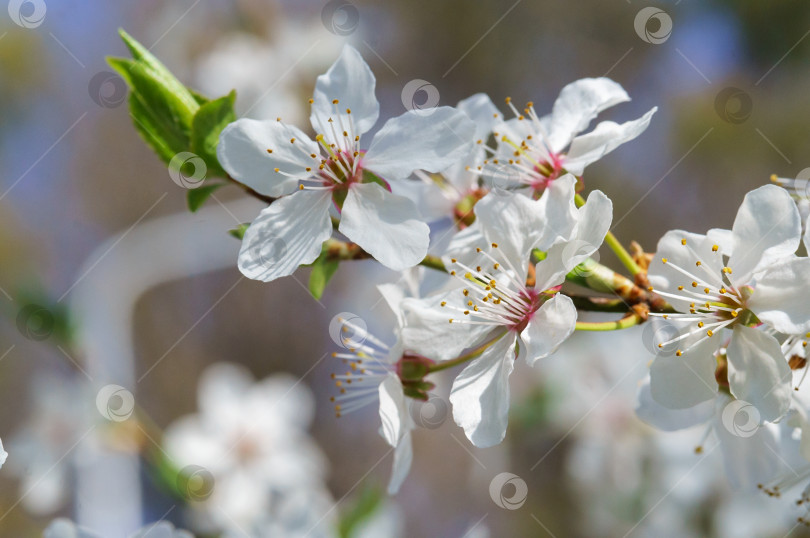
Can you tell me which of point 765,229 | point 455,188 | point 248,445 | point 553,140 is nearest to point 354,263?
point 248,445

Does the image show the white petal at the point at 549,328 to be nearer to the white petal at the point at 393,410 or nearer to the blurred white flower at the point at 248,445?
the white petal at the point at 393,410

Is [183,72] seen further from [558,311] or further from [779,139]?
[558,311]

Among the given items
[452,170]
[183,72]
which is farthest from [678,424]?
[183,72]

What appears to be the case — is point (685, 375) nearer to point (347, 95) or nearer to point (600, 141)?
point (600, 141)

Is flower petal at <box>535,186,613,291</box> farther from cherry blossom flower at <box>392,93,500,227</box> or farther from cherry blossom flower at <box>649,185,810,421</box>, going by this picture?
cherry blossom flower at <box>392,93,500,227</box>

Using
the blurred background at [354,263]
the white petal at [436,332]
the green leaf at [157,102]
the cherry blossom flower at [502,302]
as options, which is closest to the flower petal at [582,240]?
the cherry blossom flower at [502,302]

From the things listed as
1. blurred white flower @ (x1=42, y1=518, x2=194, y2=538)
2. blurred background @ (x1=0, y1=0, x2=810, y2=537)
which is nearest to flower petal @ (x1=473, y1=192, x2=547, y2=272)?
blurred white flower @ (x1=42, y1=518, x2=194, y2=538)
